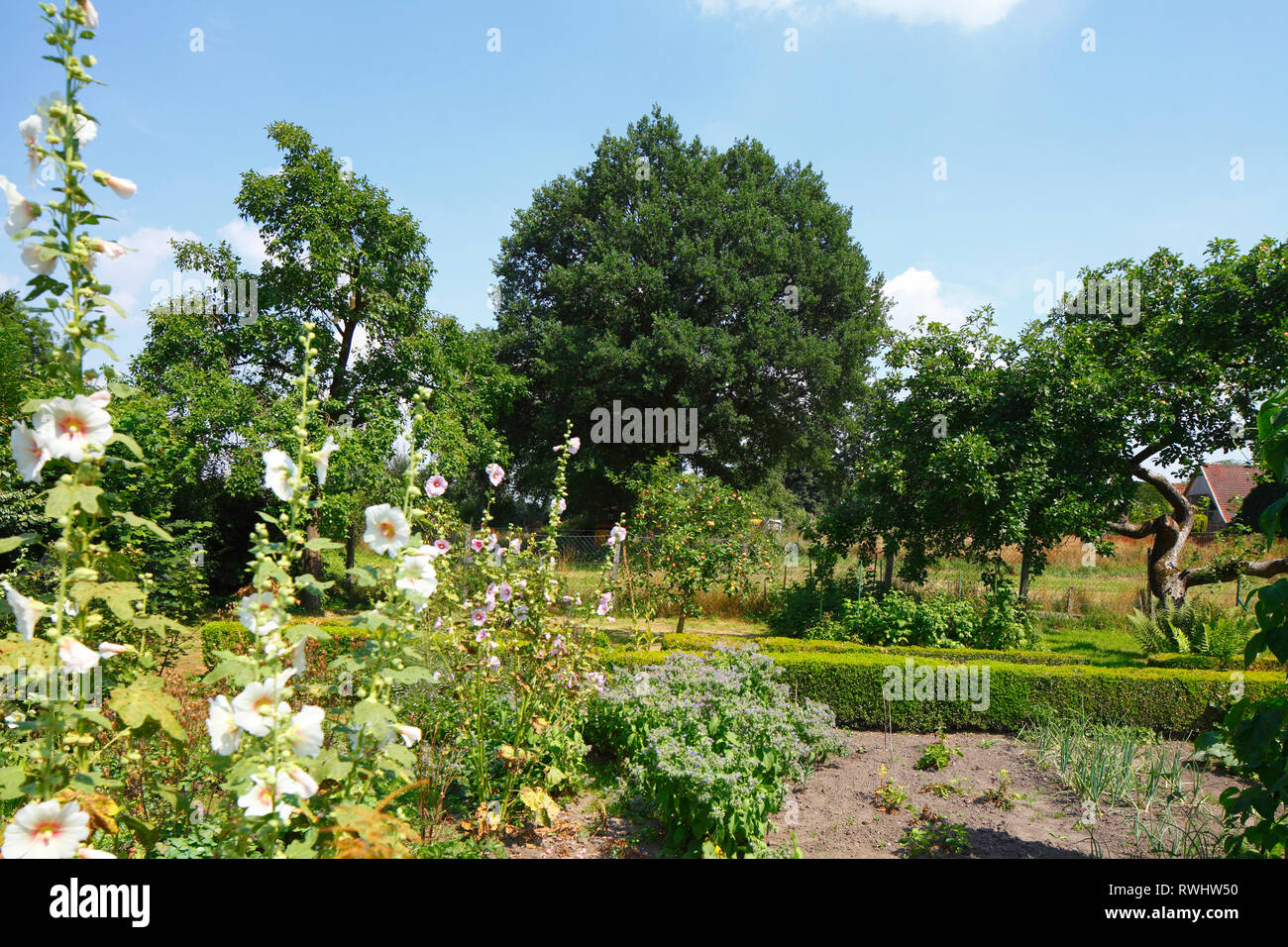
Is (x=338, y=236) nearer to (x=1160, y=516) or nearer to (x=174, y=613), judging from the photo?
(x=174, y=613)

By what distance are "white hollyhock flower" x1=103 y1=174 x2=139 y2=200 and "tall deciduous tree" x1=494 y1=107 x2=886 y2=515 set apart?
17.1 m

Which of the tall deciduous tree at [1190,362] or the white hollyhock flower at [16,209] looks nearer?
the white hollyhock flower at [16,209]

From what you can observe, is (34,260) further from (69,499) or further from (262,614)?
(262,614)

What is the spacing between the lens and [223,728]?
1.88 m

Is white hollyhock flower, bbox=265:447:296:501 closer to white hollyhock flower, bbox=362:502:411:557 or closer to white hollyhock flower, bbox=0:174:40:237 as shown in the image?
white hollyhock flower, bbox=362:502:411:557

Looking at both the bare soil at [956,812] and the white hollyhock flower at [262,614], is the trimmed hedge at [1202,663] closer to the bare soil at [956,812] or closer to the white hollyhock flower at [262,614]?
the bare soil at [956,812]

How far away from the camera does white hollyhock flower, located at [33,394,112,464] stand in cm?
178

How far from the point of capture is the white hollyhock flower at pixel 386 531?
217 centimetres

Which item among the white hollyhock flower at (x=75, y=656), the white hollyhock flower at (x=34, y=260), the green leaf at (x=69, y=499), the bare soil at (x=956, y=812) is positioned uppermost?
the white hollyhock flower at (x=34, y=260)

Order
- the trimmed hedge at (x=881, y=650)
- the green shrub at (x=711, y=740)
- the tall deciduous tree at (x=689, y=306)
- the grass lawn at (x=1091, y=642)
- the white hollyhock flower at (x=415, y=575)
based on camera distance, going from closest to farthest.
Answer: the white hollyhock flower at (x=415, y=575) < the green shrub at (x=711, y=740) < the trimmed hedge at (x=881, y=650) < the grass lawn at (x=1091, y=642) < the tall deciduous tree at (x=689, y=306)

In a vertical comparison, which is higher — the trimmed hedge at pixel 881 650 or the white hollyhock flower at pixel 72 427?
the white hollyhock flower at pixel 72 427

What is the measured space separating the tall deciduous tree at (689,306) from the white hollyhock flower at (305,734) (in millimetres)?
17420

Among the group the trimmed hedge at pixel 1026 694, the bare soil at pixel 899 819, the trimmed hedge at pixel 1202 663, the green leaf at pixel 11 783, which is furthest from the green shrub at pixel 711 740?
the trimmed hedge at pixel 1202 663

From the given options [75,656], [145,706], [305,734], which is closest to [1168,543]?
[305,734]
